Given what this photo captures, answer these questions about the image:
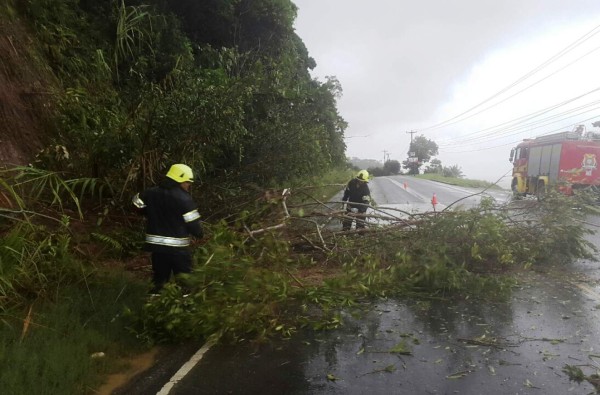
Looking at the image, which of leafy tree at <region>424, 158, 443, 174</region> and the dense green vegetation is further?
leafy tree at <region>424, 158, 443, 174</region>

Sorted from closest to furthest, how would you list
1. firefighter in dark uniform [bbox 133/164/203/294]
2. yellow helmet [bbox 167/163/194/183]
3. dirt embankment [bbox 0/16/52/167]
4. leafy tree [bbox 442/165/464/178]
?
firefighter in dark uniform [bbox 133/164/203/294] → yellow helmet [bbox 167/163/194/183] → dirt embankment [bbox 0/16/52/167] → leafy tree [bbox 442/165/464/178]

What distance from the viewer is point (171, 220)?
15.8 feet

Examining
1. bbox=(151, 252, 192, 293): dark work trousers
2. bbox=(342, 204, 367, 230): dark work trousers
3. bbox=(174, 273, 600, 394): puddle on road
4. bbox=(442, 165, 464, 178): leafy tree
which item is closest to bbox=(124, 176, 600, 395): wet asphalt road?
bbox=(174, 273, 600, 394): puddle on road

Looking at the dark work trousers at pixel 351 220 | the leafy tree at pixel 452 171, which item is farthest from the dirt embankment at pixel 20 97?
the leafy tree at pixel 452 171

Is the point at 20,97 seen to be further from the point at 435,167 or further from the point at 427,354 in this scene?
the point at 435,167

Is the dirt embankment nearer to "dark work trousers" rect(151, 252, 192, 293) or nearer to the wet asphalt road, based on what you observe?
"dark work trousers" rect(151, 252, 192, 293)

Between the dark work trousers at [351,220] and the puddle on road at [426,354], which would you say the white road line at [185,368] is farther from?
the dark work trousers at [351,220]

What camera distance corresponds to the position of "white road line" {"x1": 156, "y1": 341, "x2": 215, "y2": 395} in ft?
11.7

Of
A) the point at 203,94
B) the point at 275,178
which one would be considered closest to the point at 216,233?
the point at 203,94

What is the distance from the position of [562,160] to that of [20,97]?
62.5ft

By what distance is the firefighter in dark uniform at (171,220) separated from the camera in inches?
187

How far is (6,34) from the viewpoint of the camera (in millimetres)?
7984

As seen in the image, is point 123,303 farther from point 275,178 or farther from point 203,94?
point 275,178

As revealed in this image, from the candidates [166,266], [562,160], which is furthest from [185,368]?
[562,160]
